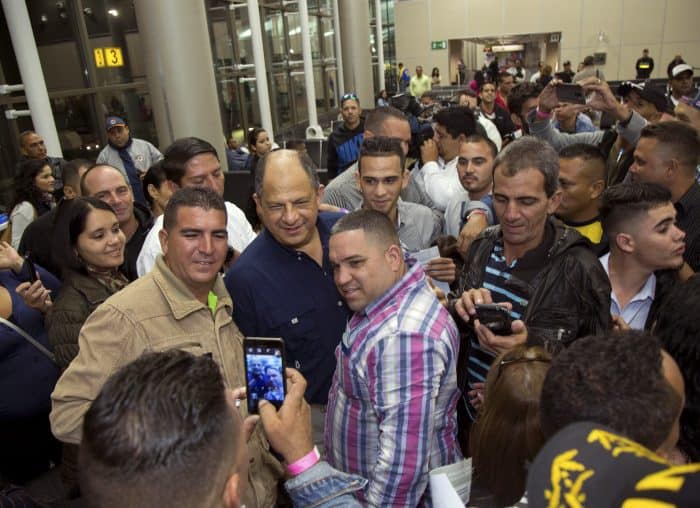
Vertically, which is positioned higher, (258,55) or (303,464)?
(258,55)

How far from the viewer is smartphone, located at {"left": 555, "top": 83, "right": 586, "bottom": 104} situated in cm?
398

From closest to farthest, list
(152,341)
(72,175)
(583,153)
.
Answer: (152,341)
(583,153)
(72,175)

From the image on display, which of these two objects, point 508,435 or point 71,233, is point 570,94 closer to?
point 508,435

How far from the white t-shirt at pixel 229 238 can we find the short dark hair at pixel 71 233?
268 millimetres

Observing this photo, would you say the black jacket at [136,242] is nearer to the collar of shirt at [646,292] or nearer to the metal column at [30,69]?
the metal column at [30,69]

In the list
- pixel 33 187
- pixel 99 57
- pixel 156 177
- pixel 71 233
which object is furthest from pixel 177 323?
pixel 99 57

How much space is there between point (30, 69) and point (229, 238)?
3585mm

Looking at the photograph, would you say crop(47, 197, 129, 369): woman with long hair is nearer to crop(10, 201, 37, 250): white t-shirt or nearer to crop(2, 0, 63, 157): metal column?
crop(10, 201, 37, 250): white t-shirt

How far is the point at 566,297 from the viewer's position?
193 centimetres

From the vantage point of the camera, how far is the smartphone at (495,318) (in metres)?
1.77

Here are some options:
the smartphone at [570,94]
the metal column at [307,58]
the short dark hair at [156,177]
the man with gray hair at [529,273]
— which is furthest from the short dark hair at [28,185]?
the metal column at [307,58]

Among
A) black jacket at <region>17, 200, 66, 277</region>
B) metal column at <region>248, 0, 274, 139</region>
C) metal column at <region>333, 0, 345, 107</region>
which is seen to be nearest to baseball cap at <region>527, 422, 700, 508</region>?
black jacket at <region>17, 200, 66, 277</region>

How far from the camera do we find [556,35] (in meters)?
18.5

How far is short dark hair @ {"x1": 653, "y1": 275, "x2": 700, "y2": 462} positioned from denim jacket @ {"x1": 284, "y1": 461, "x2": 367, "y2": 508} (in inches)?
35.0
